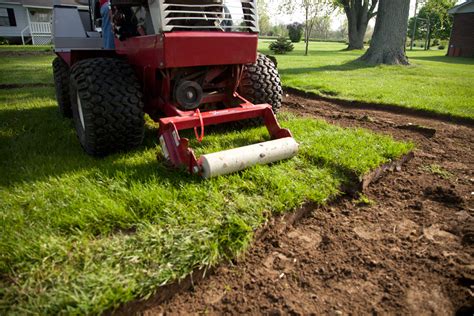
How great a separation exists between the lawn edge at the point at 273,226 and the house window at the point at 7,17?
100ft

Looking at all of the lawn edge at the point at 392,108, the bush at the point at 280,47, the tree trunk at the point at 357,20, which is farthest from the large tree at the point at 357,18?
the lawn edge at the point at 392,108

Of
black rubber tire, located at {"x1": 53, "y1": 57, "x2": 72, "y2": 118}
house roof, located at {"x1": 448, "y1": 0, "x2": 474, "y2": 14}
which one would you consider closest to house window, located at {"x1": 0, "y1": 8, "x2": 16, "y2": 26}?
black rubber tire, located at {"x1": 53, "y1": 57, "x2": 72, "y2": 118}

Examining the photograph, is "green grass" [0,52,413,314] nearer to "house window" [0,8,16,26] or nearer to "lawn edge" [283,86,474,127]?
"lawn edge" [283,86,474,127]

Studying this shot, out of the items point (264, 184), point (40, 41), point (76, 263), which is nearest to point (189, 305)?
point (76, 263)

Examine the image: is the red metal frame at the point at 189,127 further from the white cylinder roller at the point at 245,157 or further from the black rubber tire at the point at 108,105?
the black rubber tire at the point at 108,105

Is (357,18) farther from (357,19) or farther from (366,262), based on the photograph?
(366,262)

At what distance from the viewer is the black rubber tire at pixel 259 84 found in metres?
3.99

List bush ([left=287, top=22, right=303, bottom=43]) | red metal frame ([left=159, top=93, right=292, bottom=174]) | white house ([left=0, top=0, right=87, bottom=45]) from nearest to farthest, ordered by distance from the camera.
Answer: red metal frame ([left=159, top=93, right=292, bottom=174]), white house ([left=0, top=0, right=87, bottom=45]), bush ([left=287, top=22, right=303, bottom=43])

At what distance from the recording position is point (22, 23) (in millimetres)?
25625

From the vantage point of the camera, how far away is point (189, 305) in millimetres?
1818

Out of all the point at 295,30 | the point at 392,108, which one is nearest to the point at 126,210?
the point at 392,108

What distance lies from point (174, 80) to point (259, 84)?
3.64ft

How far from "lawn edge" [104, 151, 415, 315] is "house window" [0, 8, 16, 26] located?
100 ft

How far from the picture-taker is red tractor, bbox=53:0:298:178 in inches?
111
